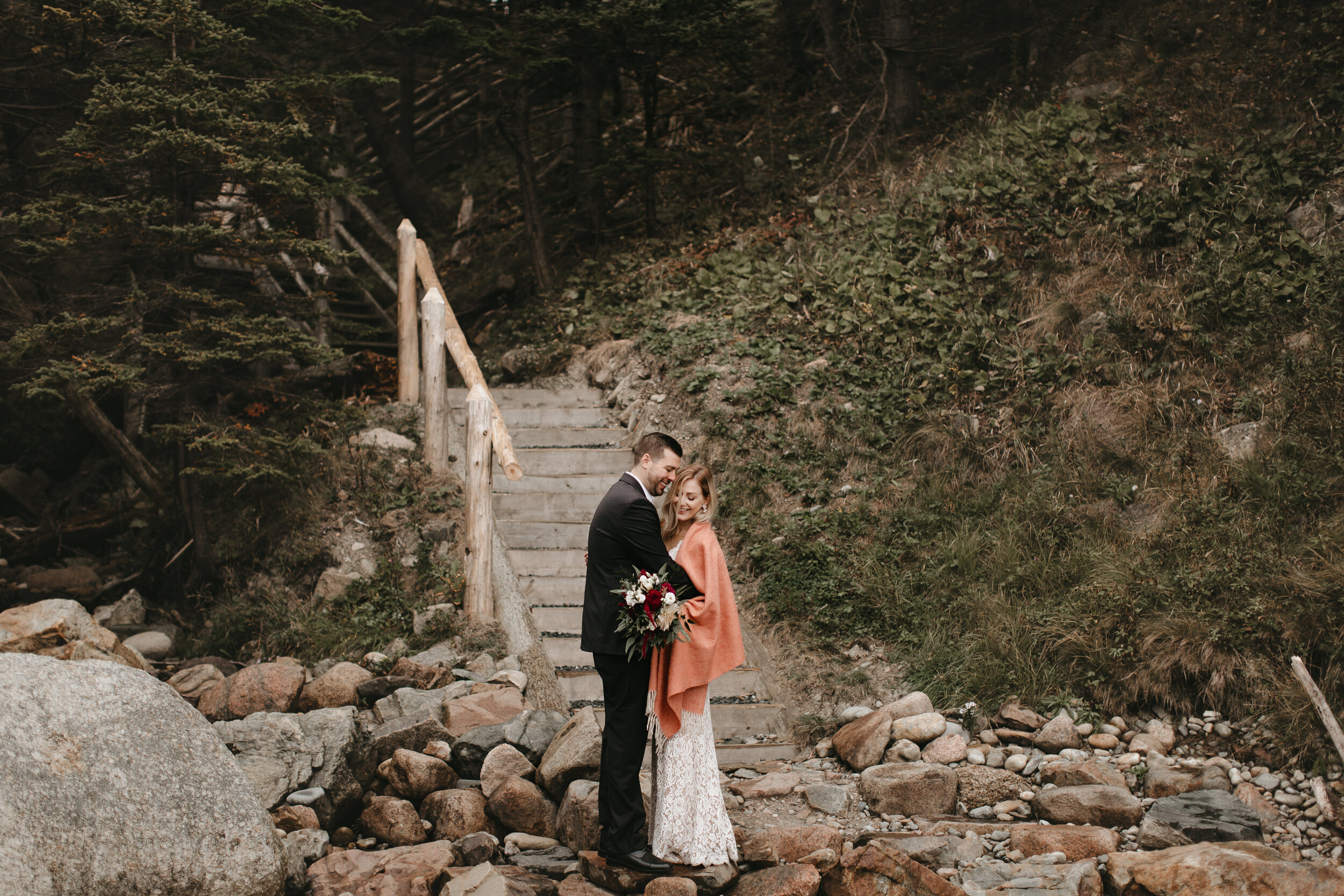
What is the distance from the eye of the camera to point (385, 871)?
411cm

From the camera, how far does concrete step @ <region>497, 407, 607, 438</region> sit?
8.95 meters

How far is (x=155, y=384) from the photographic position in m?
7.43

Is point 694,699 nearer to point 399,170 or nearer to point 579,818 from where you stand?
point 579,818

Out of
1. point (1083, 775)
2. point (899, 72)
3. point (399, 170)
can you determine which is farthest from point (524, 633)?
point (399, 170)

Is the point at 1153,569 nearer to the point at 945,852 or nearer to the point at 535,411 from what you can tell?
the point at 945,852

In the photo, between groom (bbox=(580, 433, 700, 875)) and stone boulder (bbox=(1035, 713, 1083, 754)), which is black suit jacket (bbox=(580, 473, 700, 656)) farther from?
stone boulder (bbox=(1035, 713, 1083, 754))

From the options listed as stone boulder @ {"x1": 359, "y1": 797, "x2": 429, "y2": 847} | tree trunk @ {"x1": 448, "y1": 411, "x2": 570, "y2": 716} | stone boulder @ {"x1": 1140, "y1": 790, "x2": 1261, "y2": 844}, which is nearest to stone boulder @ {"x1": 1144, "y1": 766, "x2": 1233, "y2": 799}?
stone boulder @ {"x1": 1140, "y1": 790, "x2": 1261, "y2": 844}

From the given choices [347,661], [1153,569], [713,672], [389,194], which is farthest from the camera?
[389,194]

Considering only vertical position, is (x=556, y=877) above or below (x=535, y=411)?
below

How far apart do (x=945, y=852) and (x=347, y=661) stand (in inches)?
157

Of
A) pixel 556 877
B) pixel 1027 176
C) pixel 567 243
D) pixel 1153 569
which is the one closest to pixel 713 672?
pixel 556 877

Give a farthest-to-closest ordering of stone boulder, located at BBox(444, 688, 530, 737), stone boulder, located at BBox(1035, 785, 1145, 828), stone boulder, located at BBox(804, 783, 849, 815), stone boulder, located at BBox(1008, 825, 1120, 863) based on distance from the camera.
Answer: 1. stone boulder, located at BBox(444, 688, 530, 737)
2. stone boulder, located at BBox(804, 783, 849, 815)
3. stone boulder, located at BBox(1035, 785, 1145, 828)
4. stone boulder, located at BBox(1008, 825, 1120, 863)

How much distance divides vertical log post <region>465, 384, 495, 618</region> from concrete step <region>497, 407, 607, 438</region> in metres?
2.34

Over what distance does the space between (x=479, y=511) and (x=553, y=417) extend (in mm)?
2716
